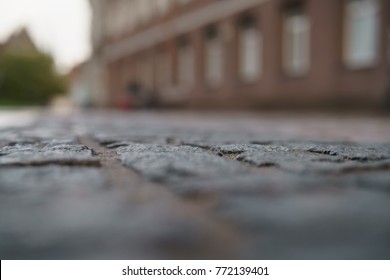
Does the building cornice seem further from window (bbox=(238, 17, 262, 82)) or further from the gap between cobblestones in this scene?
the gap between cobblestones

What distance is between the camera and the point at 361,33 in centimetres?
994

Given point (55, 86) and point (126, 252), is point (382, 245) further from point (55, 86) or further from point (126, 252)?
point (55, 86)

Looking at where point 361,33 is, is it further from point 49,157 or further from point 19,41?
point 19,41

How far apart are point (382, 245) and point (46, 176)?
0.98 m

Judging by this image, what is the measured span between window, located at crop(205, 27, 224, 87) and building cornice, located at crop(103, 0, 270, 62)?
43cm

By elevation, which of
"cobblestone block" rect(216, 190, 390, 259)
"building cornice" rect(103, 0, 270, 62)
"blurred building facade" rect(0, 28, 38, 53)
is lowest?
"cobblestone block" rect(216, 190, 390, 259)

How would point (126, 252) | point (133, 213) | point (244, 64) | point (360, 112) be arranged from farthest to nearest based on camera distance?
point (244, 64) → point (360, 112) → point (133, 213) → point (126, 252)

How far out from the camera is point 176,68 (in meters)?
17.6

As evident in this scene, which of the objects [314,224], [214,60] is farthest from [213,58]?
[314,224]

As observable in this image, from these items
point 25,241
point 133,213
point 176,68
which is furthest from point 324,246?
point 176,68

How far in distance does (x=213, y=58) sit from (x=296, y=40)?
3.94 metres

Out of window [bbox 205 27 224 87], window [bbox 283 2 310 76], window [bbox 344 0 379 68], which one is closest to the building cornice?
window [bbox 205 27 224 87]

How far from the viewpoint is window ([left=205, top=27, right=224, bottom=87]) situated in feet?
48.6

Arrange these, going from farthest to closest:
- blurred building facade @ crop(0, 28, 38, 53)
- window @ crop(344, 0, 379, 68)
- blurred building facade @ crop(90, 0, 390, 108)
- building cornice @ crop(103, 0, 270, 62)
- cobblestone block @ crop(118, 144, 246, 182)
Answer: blurred building facade @ crop(0, 28, 38, 53) < building cornice @ crop(103, 0, 270, 62) < blurred building facade @ crop(90, 0, 390, 108) < window @ crop(344, 0, 379, 68) < cobblestone block @ crop(118, 144, 246, 182)
